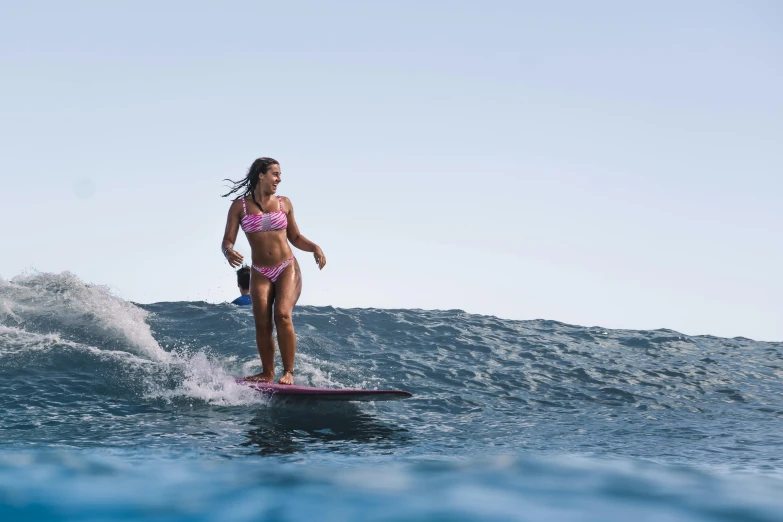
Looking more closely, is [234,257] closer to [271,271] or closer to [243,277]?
[271,271]

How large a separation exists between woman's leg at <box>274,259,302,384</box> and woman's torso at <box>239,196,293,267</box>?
0.21 m

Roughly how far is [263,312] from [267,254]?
0.68 meters

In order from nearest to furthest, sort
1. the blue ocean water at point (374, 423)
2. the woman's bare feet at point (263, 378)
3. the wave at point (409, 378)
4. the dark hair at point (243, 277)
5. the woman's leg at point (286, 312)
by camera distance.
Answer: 1. the blue ocean water at point (374, 423)
2. the wave at point (409, 378)
3. the woman's leg at point (286, 312)
4. the woman's bare feet at point (263, 378)
5. the dark hair at point (243, 277)

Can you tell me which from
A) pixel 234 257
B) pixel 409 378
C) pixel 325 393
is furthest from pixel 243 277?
pixel 409 378

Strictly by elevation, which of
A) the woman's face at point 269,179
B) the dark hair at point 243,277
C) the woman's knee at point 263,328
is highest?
the woman's face at point 269,179

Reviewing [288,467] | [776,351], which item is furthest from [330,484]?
[776,351]

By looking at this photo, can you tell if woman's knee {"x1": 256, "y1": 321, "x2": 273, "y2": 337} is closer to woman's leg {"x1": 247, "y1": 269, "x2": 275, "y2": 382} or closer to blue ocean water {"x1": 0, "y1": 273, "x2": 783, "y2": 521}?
woman's leg {"x1": 247, "y1": 269, "x2": 275, "y2": 382}

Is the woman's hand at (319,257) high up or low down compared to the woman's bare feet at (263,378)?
up

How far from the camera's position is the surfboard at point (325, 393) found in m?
7.38

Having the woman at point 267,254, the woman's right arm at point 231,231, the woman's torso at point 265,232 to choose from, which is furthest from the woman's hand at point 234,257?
the woman's torso at point 265,232

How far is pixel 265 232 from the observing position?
26.7ft

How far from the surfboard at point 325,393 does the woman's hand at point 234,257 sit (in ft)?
4.69

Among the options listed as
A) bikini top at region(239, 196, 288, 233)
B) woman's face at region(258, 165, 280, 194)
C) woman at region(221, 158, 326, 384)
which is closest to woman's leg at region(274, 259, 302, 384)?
woman at region(221, 158, 326, 384)

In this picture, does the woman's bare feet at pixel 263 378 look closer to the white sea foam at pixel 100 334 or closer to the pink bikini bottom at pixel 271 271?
the white sea foam at pixel 100 334
